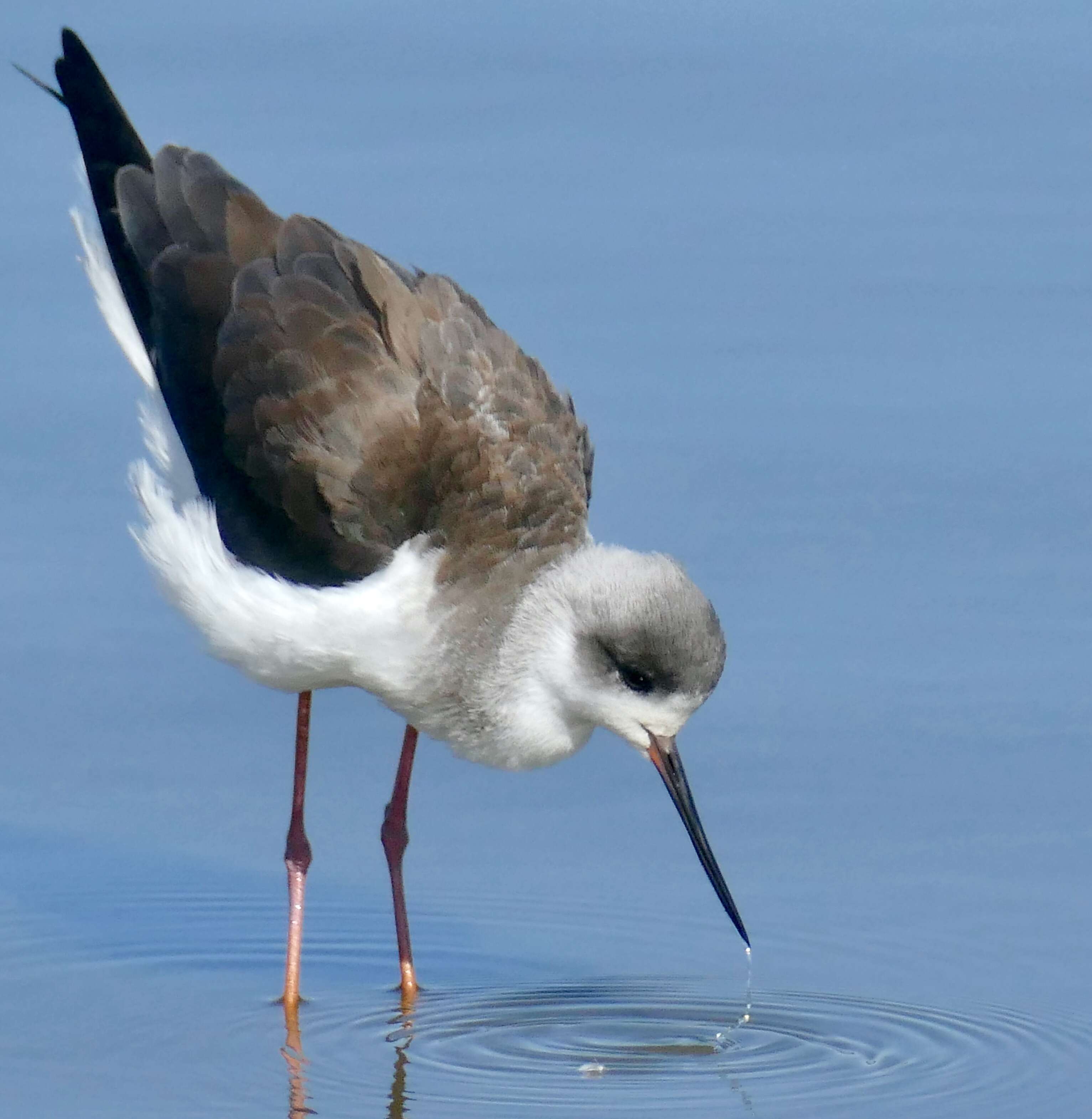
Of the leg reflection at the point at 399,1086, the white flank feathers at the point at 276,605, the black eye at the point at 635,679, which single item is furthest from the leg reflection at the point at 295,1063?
the black eye at the point at 635,679

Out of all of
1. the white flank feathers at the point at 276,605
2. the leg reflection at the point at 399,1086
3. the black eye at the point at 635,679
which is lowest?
A: the leg reflection at the point at 399,1086

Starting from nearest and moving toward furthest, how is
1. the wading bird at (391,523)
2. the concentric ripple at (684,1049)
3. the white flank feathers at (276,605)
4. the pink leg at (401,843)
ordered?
the concentric ripple at (684,1049) < the wading bird at (391,523) < the white flank feathers at (276,605) < the pink leg at (401,843)

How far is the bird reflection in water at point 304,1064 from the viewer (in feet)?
20.3

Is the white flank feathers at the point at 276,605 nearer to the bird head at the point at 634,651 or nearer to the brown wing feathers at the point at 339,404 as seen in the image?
the brown wing feathers at the point at 339,404

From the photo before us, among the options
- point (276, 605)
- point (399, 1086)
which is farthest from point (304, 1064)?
point (276, 605)

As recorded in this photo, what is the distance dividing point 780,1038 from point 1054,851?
1.16 metres

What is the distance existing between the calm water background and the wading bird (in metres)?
0.37

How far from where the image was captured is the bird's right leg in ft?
23.7

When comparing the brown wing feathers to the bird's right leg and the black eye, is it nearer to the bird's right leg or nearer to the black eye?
the black eye

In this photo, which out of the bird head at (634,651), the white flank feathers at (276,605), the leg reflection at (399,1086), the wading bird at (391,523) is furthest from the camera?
the white flank feathers at (276,605)

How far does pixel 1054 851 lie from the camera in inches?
288

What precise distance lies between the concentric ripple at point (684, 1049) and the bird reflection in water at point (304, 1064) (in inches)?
0.5

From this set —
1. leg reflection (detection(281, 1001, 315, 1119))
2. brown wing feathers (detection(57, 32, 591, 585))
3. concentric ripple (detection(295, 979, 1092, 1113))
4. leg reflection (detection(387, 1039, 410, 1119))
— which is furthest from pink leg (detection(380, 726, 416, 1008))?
brown wing feathers (detection(57, 32, 591, 585))

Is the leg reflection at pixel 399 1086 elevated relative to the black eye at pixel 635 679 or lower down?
lower down
